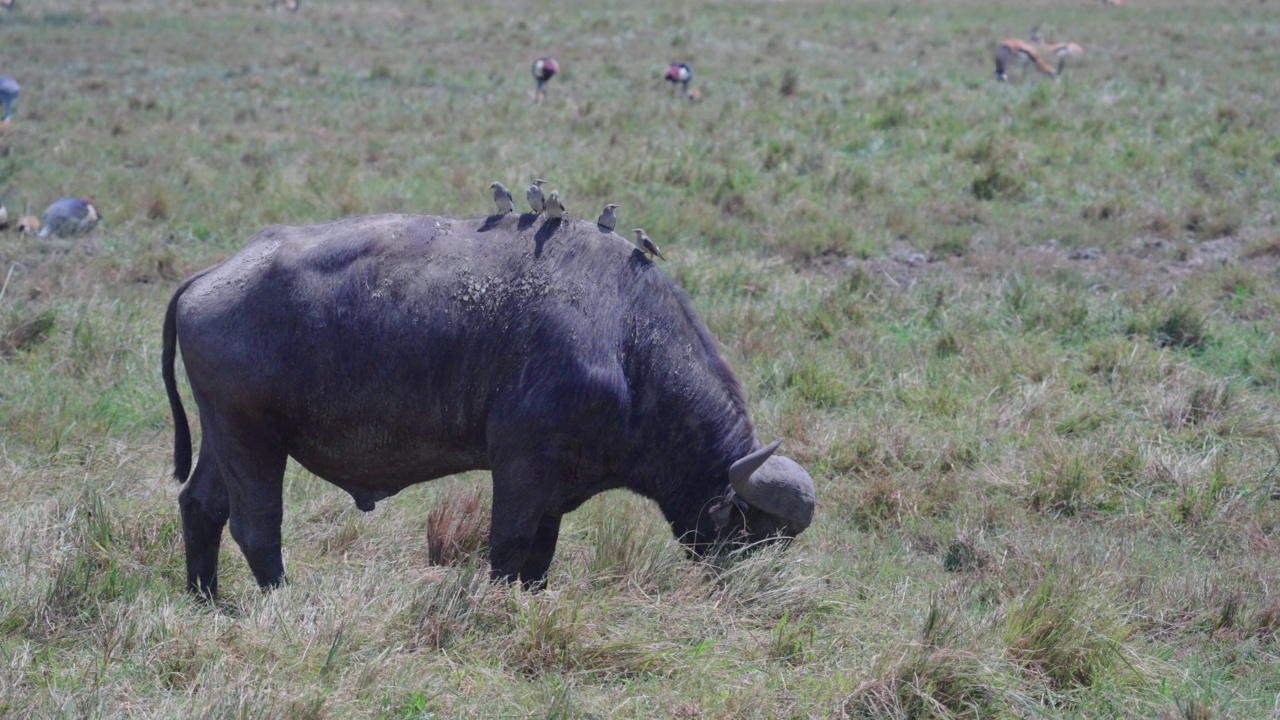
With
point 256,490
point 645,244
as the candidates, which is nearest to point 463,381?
point 256,490

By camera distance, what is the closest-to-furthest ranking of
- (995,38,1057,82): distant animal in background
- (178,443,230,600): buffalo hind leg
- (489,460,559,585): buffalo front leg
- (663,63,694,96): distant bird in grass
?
(489,460,559,585): buffalo front leg → (178,443,230,600): buffalo hind leg → (663,63,694,96): distant bird in grass → (995,38,1057,82): distant animal in background

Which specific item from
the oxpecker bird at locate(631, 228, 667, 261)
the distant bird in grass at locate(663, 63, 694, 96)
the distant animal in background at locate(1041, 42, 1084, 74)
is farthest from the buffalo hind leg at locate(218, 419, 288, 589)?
the distant animal in background at locate(1041, 42, 1084, 74)

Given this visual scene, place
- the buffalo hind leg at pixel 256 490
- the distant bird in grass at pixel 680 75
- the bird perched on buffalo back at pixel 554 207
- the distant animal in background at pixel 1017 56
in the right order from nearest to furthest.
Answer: the buffalo hind leg at pixel 256 490 < the bird perched on buffalo back at pixel 554 207 < the distant bird in grass at pixel 680 75 < the distant animal in background at pixel 1017 56

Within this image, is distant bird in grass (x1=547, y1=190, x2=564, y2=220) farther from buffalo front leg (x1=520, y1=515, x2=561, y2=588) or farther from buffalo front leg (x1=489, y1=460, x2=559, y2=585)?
buffalo front leg (x1=520, y1=515, x2=561, y2=588)

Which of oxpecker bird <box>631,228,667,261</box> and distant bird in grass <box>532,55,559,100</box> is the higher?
oxpecker bird <box>631,228,667,261</box>

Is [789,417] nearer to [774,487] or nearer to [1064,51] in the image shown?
[774,487]

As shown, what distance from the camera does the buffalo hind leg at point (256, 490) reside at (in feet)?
17.6

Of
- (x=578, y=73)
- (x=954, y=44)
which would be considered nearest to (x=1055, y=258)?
(x=578, y=73)

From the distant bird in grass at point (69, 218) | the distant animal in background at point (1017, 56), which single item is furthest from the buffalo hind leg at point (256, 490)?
the distant animal in background at point (1017, 56)

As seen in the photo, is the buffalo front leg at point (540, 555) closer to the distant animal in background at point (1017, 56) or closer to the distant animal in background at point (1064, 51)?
the distant animal in background at point (1017, 56)

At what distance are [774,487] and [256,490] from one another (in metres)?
2.30

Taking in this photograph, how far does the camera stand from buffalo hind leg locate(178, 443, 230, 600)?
5.68 metres

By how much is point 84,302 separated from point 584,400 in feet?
20.4

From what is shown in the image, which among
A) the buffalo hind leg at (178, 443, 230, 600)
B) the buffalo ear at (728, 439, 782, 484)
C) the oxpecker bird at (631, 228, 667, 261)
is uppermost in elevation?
the oxpecker bird at (631, 228, 667, 261)
